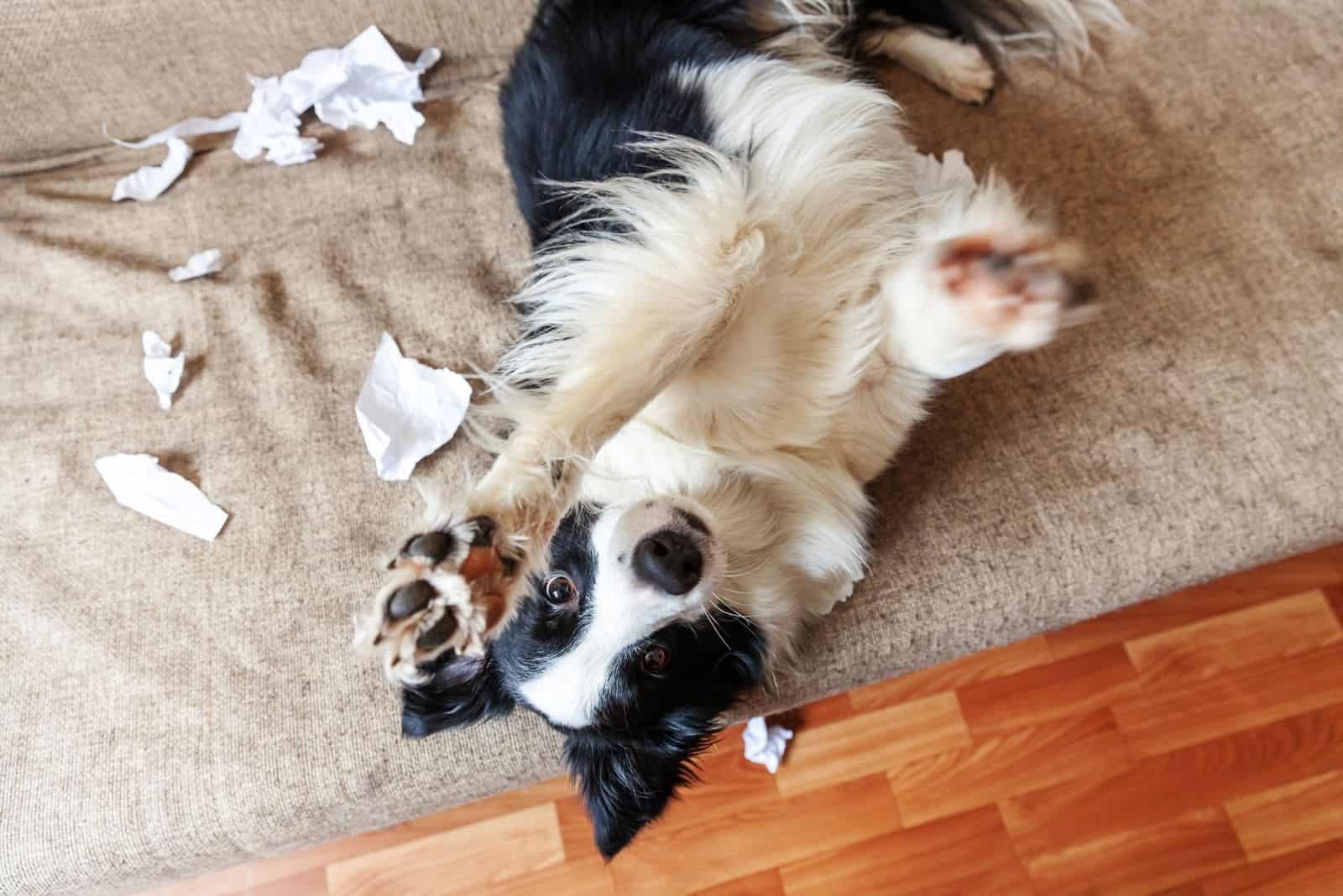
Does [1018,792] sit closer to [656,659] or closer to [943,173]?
[656,659]

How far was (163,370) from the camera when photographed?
183 centimetres

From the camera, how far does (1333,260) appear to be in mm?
1641

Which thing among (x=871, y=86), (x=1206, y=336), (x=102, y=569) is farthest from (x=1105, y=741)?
(x=102, y=569)

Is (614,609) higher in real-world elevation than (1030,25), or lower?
lower

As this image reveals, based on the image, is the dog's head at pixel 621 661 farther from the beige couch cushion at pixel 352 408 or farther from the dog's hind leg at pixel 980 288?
the dog's hind leg at pixel 980 288

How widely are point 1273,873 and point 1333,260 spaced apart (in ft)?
4.51

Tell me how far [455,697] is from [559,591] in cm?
27

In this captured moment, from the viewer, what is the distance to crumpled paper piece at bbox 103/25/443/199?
6.59 ft

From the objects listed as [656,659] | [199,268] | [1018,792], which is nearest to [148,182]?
[199,268]

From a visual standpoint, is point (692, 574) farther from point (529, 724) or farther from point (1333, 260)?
point (1333, 260)

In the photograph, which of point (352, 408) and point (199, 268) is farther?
point (199, 268)

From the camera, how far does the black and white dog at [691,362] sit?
121cm

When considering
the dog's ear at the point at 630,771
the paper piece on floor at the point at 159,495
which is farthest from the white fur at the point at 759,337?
the paper piece on floor at the point at 159,495

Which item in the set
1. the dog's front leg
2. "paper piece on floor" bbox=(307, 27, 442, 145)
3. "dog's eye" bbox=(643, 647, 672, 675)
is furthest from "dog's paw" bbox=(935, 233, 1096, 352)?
"paper piece on floor" bbox=(307, 27, 442, 145)
